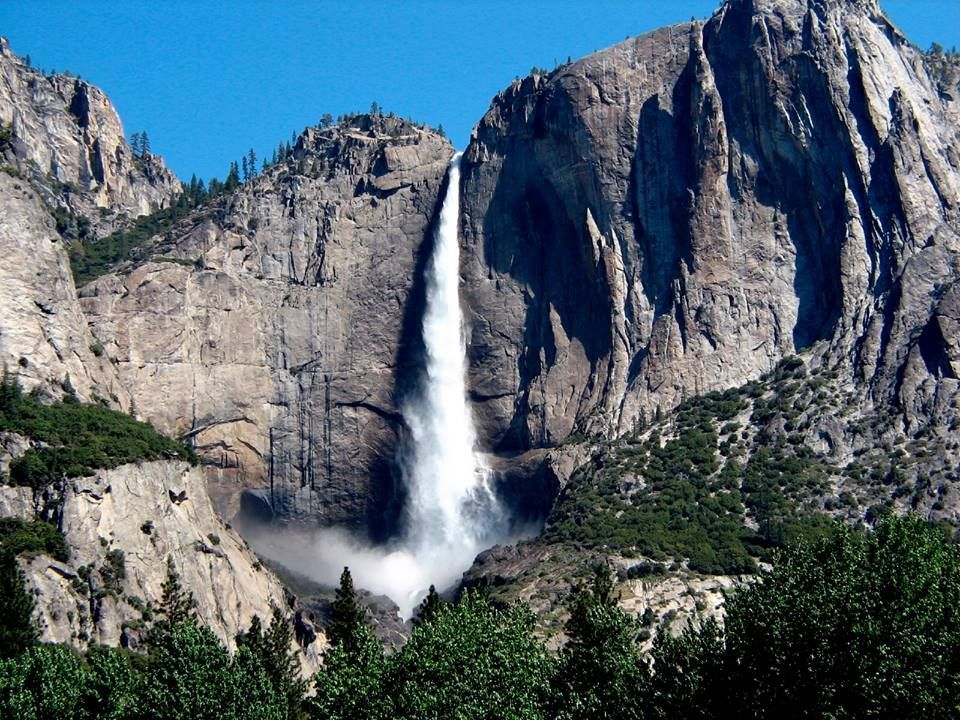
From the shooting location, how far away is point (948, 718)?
5275 cm

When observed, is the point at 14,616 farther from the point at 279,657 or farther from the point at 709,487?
the point at 709,487

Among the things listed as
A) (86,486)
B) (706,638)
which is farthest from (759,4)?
(706,638)

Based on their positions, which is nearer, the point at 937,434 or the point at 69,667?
the point at 69,667

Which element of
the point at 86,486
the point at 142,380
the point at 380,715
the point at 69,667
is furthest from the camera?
the point at 142,380

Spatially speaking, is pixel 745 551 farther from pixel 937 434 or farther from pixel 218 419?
pixel 218 419

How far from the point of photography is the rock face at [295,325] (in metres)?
126

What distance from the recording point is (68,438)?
97.1 m

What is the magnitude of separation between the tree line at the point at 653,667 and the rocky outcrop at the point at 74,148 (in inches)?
3426

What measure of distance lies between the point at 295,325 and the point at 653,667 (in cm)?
7654

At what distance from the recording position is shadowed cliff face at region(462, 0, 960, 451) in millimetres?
119812

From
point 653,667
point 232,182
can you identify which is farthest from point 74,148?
point 653,667

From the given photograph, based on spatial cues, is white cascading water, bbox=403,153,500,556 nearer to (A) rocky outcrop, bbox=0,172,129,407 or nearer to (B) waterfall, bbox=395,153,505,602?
(B) waterfall, bbox=395,153,505,602

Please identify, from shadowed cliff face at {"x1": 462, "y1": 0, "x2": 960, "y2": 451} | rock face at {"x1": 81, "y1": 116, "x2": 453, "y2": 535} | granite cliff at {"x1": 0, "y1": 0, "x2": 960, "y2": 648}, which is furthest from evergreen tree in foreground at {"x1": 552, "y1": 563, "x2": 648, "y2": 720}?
rock face at {"x1": 81, "y1": 116, "x2": 453, "y2": 535}

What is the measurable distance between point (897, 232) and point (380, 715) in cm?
7201
